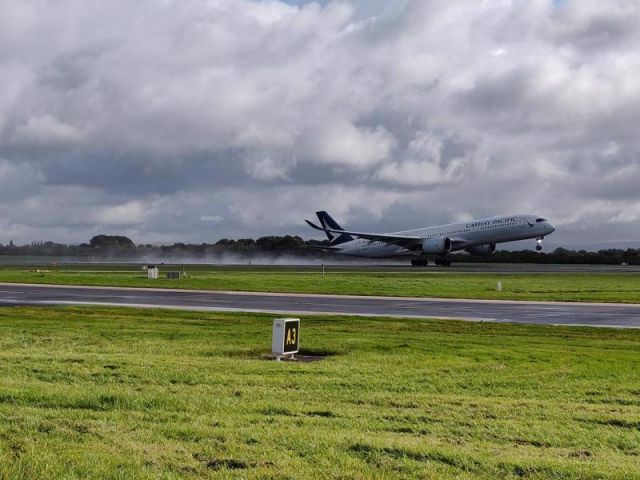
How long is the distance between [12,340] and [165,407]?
31.5ft

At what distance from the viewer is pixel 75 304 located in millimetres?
30594

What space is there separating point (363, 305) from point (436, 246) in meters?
49.9

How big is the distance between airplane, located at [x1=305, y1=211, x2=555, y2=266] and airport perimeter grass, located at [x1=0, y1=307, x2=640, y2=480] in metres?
57.9

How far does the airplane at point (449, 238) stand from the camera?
74625 millimetres

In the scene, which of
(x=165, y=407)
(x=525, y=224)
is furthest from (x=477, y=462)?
(x=525, y=224)

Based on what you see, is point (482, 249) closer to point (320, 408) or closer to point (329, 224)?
point (329, 224)

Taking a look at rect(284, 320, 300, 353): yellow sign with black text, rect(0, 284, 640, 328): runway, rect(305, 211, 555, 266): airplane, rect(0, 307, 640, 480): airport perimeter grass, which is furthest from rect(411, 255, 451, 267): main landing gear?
rect(284, 320, 300, 353): yellow sign with black text

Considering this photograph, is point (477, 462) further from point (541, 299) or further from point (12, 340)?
point (541, 299)

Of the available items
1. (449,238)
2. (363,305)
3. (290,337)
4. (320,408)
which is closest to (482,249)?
(449,238)

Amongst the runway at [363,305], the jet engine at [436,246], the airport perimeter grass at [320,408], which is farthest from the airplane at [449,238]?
the airport perimeter grass at [320,408]

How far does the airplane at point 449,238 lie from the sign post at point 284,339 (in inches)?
2401

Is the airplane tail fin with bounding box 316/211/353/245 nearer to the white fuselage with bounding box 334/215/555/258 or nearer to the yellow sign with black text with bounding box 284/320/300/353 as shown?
the white fuselage with bounding box 334/215/555/258

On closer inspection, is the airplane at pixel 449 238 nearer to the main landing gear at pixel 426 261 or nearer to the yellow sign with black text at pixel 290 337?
the main landing gear at pixel 426 261

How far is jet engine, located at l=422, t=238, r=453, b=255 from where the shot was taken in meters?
79.4
